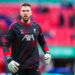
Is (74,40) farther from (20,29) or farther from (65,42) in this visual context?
(20,29)

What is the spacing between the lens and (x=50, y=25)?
1648 cm

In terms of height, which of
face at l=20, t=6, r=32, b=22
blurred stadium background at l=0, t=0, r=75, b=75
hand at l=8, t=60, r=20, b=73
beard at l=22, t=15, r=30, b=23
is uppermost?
face at l=20, t=6, r=32, b=22

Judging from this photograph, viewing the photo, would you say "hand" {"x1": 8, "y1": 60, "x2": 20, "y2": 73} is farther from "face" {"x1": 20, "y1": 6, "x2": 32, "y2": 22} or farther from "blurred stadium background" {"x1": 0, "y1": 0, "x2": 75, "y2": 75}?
"blurred stadium background" {"x1": 0, "y1": 0, "x2": 75, "y2": 75}

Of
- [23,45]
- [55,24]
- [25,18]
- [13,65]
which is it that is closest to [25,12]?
[25,18]

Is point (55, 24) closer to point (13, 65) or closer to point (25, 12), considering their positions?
point (25, 12)

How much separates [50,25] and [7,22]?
2.02 meters

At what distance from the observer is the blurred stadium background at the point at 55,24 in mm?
14664

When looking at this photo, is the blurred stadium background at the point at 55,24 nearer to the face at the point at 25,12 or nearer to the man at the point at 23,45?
the man at the point at 23,45

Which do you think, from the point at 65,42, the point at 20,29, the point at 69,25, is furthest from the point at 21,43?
the point at 69,25

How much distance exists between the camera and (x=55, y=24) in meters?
16.5

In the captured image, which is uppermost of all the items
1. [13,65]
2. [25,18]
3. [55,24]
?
[25,18]

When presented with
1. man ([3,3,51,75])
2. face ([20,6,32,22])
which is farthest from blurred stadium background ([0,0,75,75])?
face ([20,6,32,22])

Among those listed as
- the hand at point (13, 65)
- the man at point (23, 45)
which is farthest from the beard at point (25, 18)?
the hand at point (13, 65)

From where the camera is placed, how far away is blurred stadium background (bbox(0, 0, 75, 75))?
14.7 m
